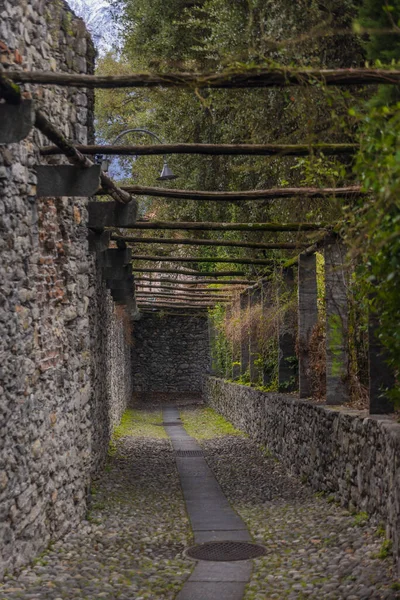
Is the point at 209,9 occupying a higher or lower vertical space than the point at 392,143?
higher

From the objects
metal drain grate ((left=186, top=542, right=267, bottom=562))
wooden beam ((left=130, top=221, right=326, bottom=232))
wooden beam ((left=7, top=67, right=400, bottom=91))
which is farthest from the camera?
wooden beam ((left=130, top=221, right=326, bottom=232))

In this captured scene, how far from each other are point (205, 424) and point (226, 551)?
530 inches

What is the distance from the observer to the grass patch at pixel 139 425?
17.1 metres

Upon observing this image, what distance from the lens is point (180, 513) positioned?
8.47 meters

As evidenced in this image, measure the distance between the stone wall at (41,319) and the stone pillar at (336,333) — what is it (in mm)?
2570

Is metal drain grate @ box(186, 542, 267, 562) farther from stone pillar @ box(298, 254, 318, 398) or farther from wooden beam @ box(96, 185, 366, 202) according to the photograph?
stone pillar @ box(298, 254, 318, 398)

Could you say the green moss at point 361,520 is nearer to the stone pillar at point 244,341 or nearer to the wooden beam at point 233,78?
the wooden beam at point 233,78

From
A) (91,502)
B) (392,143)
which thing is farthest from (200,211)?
(392,143)

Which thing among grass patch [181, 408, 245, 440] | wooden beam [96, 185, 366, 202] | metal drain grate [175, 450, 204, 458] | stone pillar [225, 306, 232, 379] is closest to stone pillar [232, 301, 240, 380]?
stone pillar [225, 306, 232, 379]

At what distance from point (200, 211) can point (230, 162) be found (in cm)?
188

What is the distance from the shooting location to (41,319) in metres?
6.68

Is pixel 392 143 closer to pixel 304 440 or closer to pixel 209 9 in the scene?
pixel 304 440

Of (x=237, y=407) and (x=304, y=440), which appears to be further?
(x=237, y=407)

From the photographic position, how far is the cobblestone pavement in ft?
17.9
